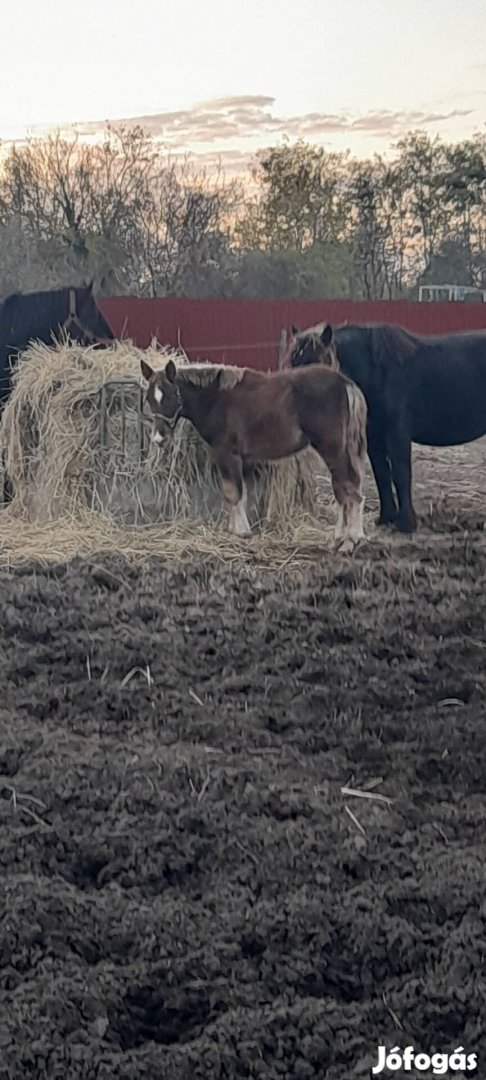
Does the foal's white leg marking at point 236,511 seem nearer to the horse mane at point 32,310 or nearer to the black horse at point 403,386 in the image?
the black horse at point 403,386

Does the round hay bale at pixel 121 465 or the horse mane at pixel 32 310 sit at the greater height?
the horse mane at pixel 32 310

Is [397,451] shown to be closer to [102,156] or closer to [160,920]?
[160,920]

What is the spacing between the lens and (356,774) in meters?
3.10

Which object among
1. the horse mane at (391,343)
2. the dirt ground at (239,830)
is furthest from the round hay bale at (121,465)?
the dirt ground at (239,830)

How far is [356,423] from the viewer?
547cm

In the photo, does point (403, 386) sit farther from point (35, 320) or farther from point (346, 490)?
point (35, 320)

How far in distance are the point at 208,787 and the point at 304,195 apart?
7610 mm

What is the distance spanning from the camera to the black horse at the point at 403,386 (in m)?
5.70

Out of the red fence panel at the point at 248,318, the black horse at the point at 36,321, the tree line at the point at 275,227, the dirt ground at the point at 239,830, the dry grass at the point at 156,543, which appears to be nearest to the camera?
the dirt ground at the point at 239,830

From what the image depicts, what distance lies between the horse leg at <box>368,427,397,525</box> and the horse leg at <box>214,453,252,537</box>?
0.74 meters

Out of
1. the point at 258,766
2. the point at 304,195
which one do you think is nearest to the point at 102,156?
the point at 304,195

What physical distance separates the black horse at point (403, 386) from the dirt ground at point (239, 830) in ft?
3.84

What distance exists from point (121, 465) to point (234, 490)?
28.0 inches

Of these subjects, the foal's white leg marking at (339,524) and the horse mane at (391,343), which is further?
the horse mane at (391,343)
